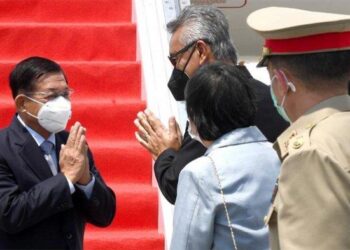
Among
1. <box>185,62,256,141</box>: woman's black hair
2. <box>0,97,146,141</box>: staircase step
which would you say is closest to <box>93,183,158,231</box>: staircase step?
<box>0,97,146,141</box>: staircase step

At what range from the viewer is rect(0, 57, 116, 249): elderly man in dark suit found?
335 centimetres

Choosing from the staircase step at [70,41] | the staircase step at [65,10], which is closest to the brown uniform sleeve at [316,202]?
the staircase step at [70,41]

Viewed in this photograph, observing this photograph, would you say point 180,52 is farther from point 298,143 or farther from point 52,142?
point 298,143

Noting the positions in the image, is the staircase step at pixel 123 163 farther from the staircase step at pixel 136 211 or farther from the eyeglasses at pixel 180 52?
the eyeglasses at pixel 180 52

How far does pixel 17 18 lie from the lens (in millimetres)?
6359

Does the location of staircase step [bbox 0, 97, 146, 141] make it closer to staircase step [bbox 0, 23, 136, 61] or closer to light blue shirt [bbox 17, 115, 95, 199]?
staircase step [bbox 0, 23, 136, 61]

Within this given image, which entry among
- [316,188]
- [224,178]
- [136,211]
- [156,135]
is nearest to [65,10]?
[136,211]

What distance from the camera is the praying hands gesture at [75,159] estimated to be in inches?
136

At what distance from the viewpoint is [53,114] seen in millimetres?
3570

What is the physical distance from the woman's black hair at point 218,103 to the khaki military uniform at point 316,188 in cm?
64

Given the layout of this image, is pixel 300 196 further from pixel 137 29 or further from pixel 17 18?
pixel 17 18

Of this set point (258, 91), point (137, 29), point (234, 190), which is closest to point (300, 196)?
point (234, 190)

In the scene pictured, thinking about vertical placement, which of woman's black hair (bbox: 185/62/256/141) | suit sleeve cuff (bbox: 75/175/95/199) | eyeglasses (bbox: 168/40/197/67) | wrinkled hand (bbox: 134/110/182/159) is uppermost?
woman's black hair (bbox: 185/62/256/141)

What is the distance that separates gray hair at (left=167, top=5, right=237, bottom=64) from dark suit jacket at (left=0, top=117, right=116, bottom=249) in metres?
0.75
